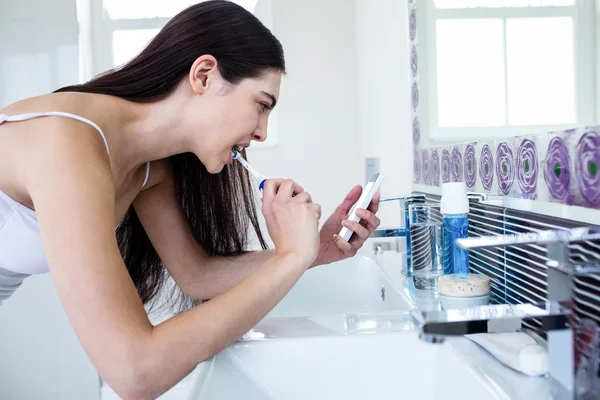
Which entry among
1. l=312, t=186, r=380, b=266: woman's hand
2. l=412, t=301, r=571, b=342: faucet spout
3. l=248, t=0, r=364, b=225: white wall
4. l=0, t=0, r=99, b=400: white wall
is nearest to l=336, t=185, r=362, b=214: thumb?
l=312, t=186, r=380, b=266: woman's hand

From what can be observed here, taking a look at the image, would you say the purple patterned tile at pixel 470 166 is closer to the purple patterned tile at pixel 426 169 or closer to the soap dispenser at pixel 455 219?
the soap dispenser at pixel 455 219

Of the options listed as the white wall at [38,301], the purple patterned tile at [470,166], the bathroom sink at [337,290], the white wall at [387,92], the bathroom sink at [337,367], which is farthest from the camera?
the white wall at [38,301]

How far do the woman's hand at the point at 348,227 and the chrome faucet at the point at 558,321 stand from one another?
0.45 meters

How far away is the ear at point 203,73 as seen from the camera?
812 mm

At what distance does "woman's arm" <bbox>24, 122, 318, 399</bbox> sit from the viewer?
574mm

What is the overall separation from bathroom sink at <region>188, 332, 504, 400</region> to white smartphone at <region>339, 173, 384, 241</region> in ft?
0.79

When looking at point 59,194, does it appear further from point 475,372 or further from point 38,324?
point 38,324

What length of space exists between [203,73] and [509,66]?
1.36 feet

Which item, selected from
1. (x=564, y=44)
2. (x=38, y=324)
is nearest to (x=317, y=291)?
(x=564, y=44)

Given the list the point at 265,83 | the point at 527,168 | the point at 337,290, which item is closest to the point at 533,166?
the point at 527,168

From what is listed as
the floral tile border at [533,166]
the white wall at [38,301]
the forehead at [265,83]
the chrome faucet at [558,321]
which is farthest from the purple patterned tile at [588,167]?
the white wall at [38,301]

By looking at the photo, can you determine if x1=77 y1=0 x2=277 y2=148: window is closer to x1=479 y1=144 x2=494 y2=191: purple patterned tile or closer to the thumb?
the thumb

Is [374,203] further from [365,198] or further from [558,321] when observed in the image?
[558,321]

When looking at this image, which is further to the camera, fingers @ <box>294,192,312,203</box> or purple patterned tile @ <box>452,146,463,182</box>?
purple patterned tile @ <box>452,146,463,182</box>
